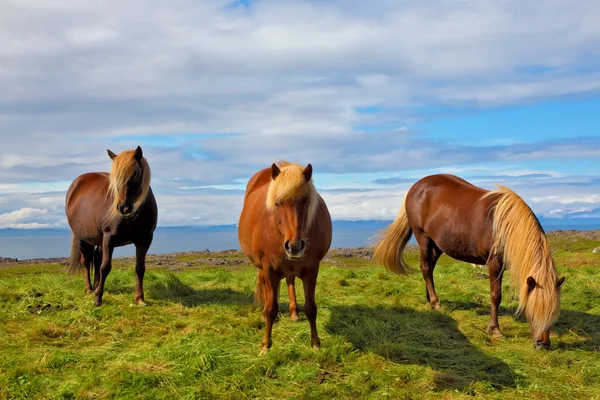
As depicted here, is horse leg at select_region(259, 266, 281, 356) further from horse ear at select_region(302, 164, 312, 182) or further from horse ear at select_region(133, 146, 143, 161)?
horse ear at select_region(133, 146, 143, 161)

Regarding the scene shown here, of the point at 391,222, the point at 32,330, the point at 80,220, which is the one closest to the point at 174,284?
the point at 80,220

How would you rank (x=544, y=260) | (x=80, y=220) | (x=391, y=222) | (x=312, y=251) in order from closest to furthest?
(x=312, y=251) → (x=544, y=260) → (x=80, y=220) → (x=391, y=222)

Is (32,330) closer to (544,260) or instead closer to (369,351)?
(369,351)

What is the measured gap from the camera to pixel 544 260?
7.00m

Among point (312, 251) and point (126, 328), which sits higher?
point (312, 251)

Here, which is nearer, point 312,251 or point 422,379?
point 422,379

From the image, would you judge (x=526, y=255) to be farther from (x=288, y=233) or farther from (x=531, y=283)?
→ (x=288, y=233)

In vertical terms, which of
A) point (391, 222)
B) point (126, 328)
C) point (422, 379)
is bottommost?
point (422, 379)

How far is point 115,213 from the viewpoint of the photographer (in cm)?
830

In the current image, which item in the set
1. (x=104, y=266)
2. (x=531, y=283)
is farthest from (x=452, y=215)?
(x=104, y=266)

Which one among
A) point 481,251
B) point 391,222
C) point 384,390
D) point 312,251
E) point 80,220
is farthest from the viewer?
point 391,222

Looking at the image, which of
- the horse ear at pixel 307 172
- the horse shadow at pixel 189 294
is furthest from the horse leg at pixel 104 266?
the horse ear at pixel 307 172

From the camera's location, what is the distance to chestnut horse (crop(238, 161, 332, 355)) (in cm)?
547

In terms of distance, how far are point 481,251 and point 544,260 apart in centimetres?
119
